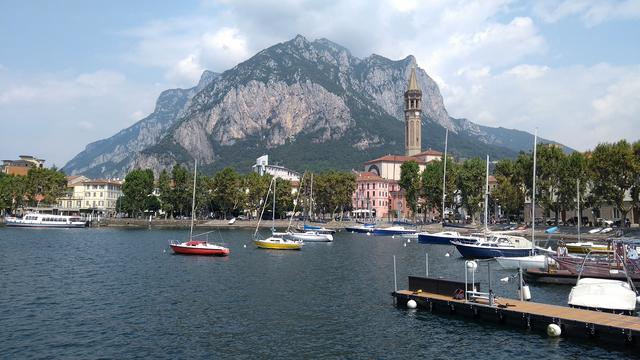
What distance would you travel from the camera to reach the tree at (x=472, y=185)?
139 metres

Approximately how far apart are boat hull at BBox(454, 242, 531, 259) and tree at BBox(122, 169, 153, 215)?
12104cm

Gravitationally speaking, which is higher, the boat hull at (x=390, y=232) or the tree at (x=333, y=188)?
the tree at (x=333, y=188)

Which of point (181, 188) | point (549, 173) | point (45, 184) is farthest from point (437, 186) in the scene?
point (45, 184)

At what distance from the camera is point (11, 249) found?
252 ft

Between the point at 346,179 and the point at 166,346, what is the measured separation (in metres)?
144

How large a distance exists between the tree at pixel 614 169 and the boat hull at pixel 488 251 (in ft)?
160

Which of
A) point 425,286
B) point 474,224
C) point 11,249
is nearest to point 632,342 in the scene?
point 425,286

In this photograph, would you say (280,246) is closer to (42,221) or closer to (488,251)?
(488,251)

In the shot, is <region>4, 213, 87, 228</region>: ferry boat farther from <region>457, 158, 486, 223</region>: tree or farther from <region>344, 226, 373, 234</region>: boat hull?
<region>457, 158, 486, 223</region>: tree

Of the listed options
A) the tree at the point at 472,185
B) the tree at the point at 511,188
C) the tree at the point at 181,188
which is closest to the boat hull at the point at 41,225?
the tree at the point at 181,188

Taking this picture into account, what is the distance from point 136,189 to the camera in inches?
6585

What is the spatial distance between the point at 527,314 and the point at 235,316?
726 inches

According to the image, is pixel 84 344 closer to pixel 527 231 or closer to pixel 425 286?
pixel 425 286

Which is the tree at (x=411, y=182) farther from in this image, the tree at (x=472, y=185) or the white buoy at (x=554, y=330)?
the white buoy at (x=554, y=330)
